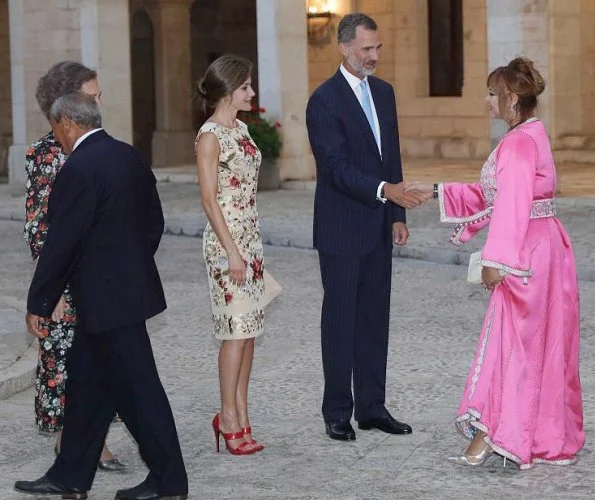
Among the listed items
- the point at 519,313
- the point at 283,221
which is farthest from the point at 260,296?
the point at 283,221

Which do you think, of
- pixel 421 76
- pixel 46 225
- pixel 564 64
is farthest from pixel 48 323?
pixel 421 76

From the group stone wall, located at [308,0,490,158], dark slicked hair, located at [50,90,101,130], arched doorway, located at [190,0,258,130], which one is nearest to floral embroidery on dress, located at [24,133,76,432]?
dark slicked hair, located at [50,90,101,130]

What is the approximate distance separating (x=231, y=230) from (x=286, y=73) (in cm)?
1307

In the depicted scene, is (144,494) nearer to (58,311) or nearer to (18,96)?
(58,311)

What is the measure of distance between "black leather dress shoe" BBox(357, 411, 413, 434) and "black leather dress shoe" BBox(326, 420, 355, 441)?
0.17m

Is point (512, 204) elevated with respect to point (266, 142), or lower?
elevated

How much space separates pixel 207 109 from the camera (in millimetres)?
7227

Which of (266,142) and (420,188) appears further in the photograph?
(266,142)

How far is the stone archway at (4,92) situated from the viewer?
2652 centimetres

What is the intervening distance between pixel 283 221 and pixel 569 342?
924 centimetres

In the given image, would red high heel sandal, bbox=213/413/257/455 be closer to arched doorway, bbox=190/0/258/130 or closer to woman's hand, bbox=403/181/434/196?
woman's hand, bbox=403/181/434/196

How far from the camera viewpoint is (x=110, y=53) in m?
21.3

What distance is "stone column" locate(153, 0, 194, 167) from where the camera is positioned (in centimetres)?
2570

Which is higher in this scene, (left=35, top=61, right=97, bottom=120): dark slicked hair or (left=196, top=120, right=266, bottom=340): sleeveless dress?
(left=35, top=61, right=97, bottom=120): dark slicked hair
